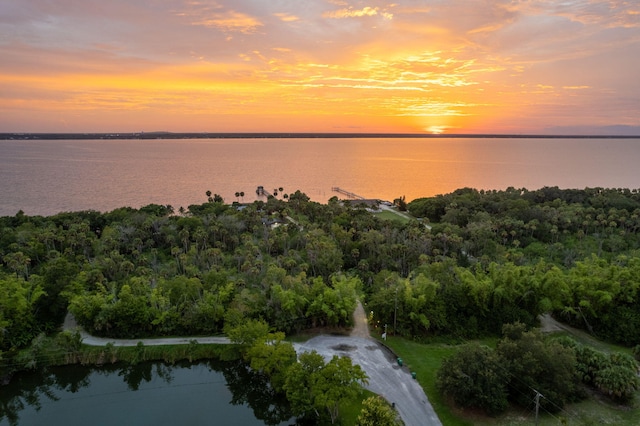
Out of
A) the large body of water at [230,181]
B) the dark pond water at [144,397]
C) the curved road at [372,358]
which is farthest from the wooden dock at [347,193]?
the dark pond water at [144,397]

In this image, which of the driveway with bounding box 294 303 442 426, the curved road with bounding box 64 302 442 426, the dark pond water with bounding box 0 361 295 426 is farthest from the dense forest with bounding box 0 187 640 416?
the dark pond water with bounding box 0 361 295 426

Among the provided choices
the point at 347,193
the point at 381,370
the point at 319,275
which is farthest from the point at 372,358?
the point at 347,193

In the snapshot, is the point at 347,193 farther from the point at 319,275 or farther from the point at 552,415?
the point at 552,415

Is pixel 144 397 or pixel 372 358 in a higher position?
pixel 372 358

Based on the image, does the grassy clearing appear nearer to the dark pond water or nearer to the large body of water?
the dark pond water

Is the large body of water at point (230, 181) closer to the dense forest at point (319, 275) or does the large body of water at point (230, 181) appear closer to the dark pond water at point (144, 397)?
the dense forest at point (319, 275)

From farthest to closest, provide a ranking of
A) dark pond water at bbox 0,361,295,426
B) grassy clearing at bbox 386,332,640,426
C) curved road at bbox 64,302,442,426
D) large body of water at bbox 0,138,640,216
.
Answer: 1. large body of water at bbox 0,138,640,216
2. dark pond water at bbox 0,361,295,426
3. curved road at bbox 64,302,442,426
4. grassy clearing at bbox 386,332,640,426
